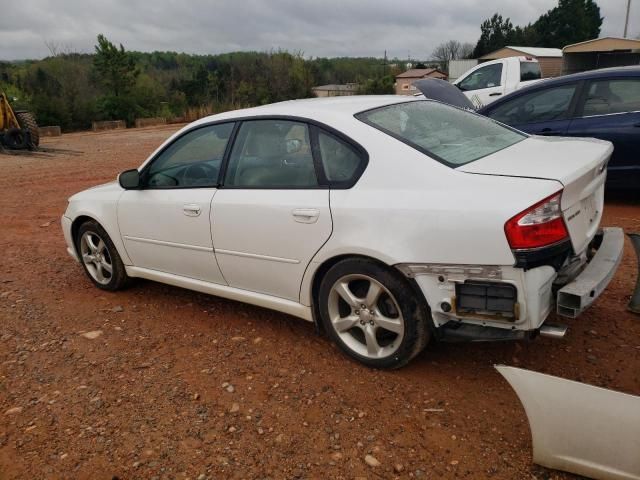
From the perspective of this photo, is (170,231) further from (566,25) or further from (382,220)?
(566,25)

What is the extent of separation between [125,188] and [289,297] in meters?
1.74

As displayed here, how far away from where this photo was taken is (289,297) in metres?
3.39

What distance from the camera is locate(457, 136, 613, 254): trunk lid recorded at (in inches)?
104

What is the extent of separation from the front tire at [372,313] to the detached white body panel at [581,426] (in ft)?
2.39

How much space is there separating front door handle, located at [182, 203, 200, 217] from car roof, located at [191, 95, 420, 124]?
0.65 m

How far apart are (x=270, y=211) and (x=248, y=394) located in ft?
3.61

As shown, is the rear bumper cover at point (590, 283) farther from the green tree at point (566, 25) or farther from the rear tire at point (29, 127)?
the green tree at point (566, 25)

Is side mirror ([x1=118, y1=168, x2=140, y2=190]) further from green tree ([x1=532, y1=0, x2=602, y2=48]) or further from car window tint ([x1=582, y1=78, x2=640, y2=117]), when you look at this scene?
green tree ([x1=532, y1=0, x2=602, y2=48])

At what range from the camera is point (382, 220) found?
9.24 ft

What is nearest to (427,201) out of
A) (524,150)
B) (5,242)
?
(524,150)

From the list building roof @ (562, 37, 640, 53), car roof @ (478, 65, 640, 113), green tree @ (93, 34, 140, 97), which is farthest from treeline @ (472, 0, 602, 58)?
car roof @ (478, 65, 640, 113)

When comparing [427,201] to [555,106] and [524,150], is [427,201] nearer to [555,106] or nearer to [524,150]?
[524,150]

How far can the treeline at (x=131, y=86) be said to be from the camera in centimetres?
2752

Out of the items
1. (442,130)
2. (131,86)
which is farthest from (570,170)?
(131,86)
